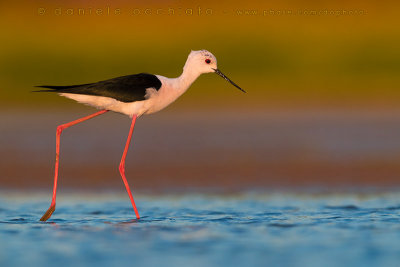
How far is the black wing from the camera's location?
8570 mm

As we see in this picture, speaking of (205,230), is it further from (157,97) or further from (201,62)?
(201,62)

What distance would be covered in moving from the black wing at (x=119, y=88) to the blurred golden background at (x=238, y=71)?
8.02 ft

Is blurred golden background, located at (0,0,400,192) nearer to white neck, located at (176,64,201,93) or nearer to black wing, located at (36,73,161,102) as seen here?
white neck, located at (176,64,201,93)

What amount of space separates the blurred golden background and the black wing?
2.44m

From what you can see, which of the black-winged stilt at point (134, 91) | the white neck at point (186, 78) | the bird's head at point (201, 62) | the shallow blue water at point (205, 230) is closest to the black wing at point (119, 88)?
the black-winged stilt at point (134, 91)

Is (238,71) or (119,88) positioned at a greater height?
(238,71)

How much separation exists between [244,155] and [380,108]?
4.49 metres

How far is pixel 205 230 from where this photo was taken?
750cm

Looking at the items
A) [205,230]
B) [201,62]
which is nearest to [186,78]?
[201,62]

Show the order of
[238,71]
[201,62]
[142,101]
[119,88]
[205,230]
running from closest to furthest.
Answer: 1. [205,230]
2. [119,88]
3. [142,101]
4. [201,62]
5. [238,71]

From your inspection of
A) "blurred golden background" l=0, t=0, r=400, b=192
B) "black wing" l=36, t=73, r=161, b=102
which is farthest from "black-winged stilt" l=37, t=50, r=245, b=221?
"blurred golden background" l=0, t=0, r=400, b=192

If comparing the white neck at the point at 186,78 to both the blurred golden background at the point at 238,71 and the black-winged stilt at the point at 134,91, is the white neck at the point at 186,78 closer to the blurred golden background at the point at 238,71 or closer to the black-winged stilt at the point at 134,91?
the black-winged stilt at the point at 134,91

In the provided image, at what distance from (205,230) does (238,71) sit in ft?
41.3

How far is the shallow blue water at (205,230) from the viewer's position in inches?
253
